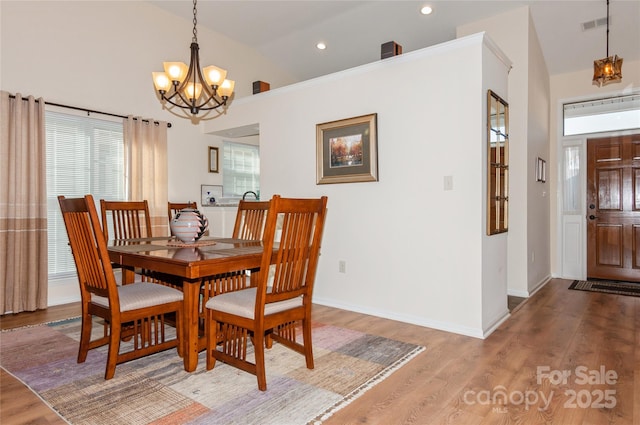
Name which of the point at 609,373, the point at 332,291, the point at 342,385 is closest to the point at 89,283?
the point at 342,385

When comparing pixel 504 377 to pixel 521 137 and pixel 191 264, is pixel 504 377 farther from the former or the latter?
pixel 521 137

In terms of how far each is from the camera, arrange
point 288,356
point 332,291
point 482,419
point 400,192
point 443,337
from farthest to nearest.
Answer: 1. point 332,291
2. point 400,192
3. point 443,337
4. point 288,356
5. point 482,419

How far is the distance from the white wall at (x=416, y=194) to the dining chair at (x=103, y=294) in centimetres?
188

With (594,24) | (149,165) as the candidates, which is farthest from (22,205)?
(594,24)

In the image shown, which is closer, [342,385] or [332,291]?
[342,385]

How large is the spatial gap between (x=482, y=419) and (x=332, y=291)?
2.26 metres

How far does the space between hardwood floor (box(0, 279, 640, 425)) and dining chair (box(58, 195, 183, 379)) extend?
435mm

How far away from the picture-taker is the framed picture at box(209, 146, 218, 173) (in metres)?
5.40

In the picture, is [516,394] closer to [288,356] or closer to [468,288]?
[468,288]

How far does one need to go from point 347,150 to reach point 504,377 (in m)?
2.36

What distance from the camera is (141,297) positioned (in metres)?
2.28

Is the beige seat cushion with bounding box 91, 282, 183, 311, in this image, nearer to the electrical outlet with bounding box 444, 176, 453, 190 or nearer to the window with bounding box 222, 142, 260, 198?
the electrical outlet with bounding box 444, 176, 453, 190

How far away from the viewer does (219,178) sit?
5.52 meters

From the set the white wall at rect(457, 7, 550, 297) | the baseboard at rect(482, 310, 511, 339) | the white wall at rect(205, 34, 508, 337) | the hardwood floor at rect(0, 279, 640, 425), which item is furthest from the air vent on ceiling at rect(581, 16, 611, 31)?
the baseboard at rect(482, 310, 511, 339)
